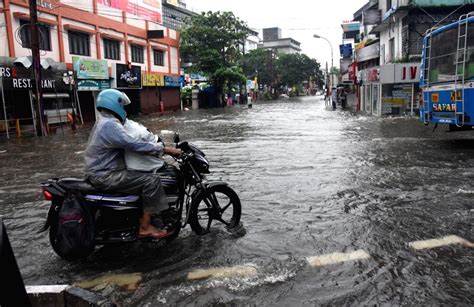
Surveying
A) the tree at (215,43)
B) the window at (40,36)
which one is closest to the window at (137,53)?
the window at (40,36)

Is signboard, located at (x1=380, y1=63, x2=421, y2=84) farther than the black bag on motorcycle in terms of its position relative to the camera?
Yes

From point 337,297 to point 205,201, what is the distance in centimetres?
197

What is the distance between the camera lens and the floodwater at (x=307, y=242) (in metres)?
3.68

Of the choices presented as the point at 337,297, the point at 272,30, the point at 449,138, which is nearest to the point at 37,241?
the point at 337,297

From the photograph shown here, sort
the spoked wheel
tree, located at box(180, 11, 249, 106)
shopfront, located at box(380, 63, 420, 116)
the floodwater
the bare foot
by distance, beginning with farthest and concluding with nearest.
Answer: tree, located at box(180, 11, 249, 106), shopfront, located at box(380, 63, 420, 116), the spoked wheel, the bare foot, the floodwater

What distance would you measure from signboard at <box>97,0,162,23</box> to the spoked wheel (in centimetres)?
2791

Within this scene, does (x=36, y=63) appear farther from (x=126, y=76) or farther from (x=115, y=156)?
(x=115, y=156)

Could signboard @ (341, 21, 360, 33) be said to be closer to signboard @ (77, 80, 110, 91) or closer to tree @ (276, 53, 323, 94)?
tree @ (276, 53, 323, 94)

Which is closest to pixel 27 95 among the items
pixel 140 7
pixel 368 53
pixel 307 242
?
pixel 140 7

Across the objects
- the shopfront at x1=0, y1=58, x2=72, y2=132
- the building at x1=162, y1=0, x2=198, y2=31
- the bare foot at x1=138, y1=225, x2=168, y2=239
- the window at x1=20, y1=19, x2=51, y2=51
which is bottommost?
the bare foot at x1=138, y1=225, x2=168, y2=239

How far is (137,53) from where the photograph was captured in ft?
113

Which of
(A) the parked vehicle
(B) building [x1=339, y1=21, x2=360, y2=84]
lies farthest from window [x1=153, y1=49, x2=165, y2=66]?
(A) the parked vehicle

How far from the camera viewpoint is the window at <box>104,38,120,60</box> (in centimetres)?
2992

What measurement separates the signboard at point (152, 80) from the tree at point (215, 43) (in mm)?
9546
